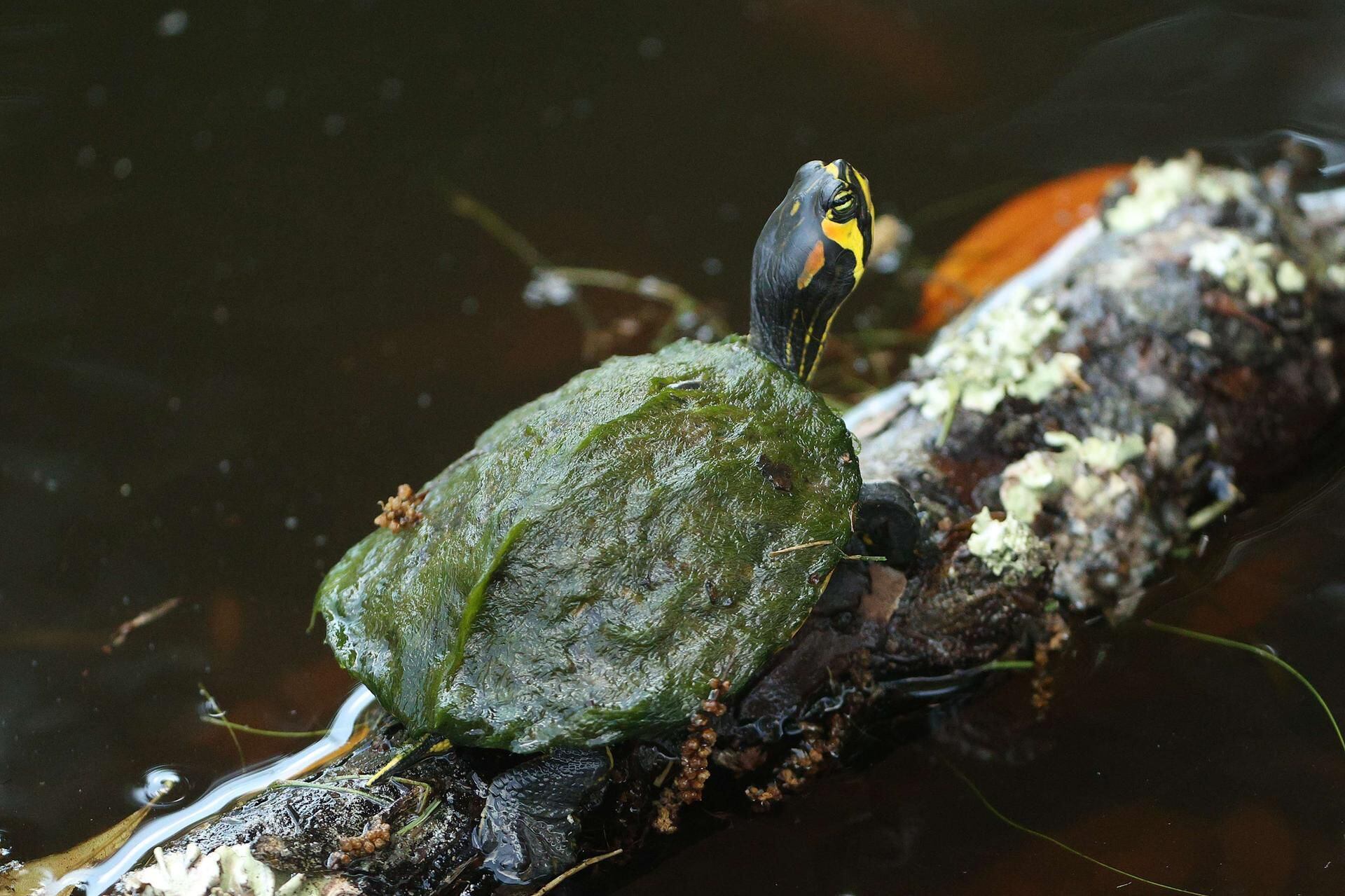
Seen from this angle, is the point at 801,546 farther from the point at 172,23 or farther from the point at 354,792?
the point at 172,23

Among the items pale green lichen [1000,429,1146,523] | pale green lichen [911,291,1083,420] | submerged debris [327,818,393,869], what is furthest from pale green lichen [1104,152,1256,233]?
submerged debris [327,818,393,869]

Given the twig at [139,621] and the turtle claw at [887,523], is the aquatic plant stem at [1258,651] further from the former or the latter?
the twig at [139,621]

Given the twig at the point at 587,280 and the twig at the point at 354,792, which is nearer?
the twig at the point at 354,792

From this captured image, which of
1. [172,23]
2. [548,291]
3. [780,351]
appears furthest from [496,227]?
[172,23]

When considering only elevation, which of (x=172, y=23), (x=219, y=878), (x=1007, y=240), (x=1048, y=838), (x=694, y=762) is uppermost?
(x=172, y=23)

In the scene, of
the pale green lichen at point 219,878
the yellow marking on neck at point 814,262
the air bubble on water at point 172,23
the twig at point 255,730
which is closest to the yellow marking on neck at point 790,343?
the yellow marking on neck at point 814,262

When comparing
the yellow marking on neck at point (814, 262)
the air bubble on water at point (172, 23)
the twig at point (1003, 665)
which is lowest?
the twig at point (1003, 665)
